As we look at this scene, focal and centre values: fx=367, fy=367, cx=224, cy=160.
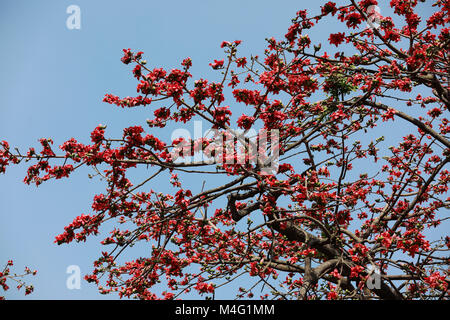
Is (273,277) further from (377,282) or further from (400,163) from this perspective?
(400,163)

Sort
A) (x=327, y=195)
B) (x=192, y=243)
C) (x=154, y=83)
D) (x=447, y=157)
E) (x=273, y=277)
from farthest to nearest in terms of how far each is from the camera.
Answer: (x=192, y=243), (x=447, y=157), (x=273, y=277), (x=327, y=195), (x=154, y=83)

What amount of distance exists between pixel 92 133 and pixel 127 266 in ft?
13.1

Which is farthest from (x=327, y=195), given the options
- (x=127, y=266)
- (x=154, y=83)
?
(x=127, y=266)

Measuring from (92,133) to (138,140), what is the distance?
2.19ft

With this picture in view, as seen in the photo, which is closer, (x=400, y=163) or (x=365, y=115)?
(x=365, y=115)

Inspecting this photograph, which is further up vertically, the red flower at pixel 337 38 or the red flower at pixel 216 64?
the red flower at pixel 337 38

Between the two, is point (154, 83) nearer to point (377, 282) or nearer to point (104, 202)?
point (104, 202)

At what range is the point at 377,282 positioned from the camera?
5594mm

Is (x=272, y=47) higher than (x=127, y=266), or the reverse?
(x=272, y=47)

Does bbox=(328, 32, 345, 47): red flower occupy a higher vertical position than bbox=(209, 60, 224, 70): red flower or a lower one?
higher
